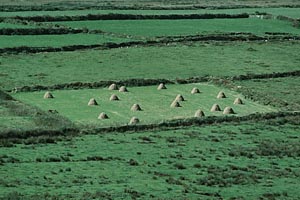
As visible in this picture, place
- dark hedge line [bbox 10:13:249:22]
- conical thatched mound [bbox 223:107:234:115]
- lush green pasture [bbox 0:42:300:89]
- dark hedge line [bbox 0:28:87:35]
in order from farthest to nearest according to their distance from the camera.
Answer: dark hedge line [bbox 10:13:249:22]
dark hedge line [bbox 0:28:87:35]
lush green pasture [bbox 0:42:300:89]
conical thatched mound [bbox 223:107:234:115]

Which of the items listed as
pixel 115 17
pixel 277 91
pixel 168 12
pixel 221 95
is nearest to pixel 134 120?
pixel 221 95

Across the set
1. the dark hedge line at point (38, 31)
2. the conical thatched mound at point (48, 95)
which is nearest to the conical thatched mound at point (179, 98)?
the conical thatched mound at point (48, 95)

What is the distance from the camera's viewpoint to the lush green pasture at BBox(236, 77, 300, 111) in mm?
51000

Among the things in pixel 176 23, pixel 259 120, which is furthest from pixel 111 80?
pixel 176 23

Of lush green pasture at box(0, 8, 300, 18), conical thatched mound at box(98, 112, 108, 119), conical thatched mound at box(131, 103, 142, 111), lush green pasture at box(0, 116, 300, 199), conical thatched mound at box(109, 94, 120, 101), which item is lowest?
lush green pasture at box(0, 8, 300, 18)

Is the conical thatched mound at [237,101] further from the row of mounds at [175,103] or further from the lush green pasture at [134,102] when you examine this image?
the lush green pasture at [134,102]

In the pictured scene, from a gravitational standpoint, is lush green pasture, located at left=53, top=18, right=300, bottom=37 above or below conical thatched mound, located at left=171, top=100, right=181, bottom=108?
below

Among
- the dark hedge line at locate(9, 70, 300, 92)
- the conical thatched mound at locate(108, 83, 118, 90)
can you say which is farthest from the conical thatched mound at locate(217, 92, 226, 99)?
the conical thatched mound at locate(108, 83, 118, 90)

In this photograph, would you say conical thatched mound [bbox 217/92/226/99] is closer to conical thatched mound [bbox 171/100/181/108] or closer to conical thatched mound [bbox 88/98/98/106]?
conical thatched mound [bbox 171/100/181/108]

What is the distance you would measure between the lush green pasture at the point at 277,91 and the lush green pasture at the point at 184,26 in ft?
61.3

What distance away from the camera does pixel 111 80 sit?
56.8m

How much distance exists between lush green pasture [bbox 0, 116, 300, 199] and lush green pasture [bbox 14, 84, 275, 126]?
324 cm

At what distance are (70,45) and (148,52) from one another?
5938 mm

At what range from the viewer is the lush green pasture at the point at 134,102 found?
46.6 metres
